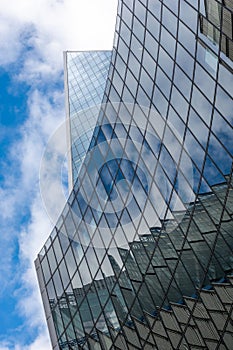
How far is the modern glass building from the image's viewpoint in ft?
62.9

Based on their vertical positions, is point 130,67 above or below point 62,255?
above

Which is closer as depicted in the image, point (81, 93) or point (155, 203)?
point (155, 203)

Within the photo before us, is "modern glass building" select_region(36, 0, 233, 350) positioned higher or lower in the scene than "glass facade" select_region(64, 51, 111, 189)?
lower

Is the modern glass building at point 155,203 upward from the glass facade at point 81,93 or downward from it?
downward

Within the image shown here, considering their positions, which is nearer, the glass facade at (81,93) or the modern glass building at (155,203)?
the modern glass building at (155,203)

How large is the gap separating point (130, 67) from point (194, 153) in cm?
1145

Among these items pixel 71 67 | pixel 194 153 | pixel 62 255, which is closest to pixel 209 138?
pixel 194 153

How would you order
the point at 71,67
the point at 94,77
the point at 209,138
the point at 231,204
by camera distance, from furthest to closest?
the point at 71,67
the point at 94,77
the point at 209,138
the point at 231,204

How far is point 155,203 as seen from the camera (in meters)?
24.1

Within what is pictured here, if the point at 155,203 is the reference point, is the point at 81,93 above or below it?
above

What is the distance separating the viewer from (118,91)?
99.9 ft

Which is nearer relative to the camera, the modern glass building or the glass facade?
the modern glass building

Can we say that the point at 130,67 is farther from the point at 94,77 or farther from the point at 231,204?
the point at 94,77

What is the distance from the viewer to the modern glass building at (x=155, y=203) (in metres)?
19.2
